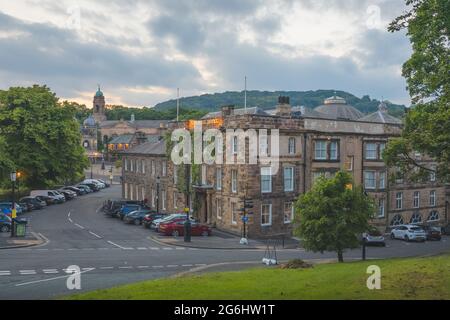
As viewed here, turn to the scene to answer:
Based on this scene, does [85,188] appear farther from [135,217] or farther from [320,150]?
[320,150]

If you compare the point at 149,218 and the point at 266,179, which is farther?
the point at 149,218

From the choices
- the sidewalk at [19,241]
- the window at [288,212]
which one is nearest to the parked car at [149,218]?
the sidewalk at [19,241]

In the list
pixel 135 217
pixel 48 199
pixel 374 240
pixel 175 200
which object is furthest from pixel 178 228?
pixel 48 199

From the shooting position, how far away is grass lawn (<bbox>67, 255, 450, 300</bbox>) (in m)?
16.7

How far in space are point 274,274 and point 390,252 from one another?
67.4 ft

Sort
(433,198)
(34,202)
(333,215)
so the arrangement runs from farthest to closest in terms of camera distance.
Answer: (34,202) → (433,198) → (333,215)

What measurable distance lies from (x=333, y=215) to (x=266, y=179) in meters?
17.5

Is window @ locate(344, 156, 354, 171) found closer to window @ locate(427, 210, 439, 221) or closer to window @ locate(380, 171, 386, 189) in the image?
window @ locate(380, 171, 386, 189)

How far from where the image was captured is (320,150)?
5034 centimetres

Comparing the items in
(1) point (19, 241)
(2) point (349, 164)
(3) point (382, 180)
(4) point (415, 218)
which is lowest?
(4) point (415, 218)

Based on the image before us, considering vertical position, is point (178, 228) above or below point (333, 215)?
below

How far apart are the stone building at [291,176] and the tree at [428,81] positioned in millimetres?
14451

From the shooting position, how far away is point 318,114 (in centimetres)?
7006
